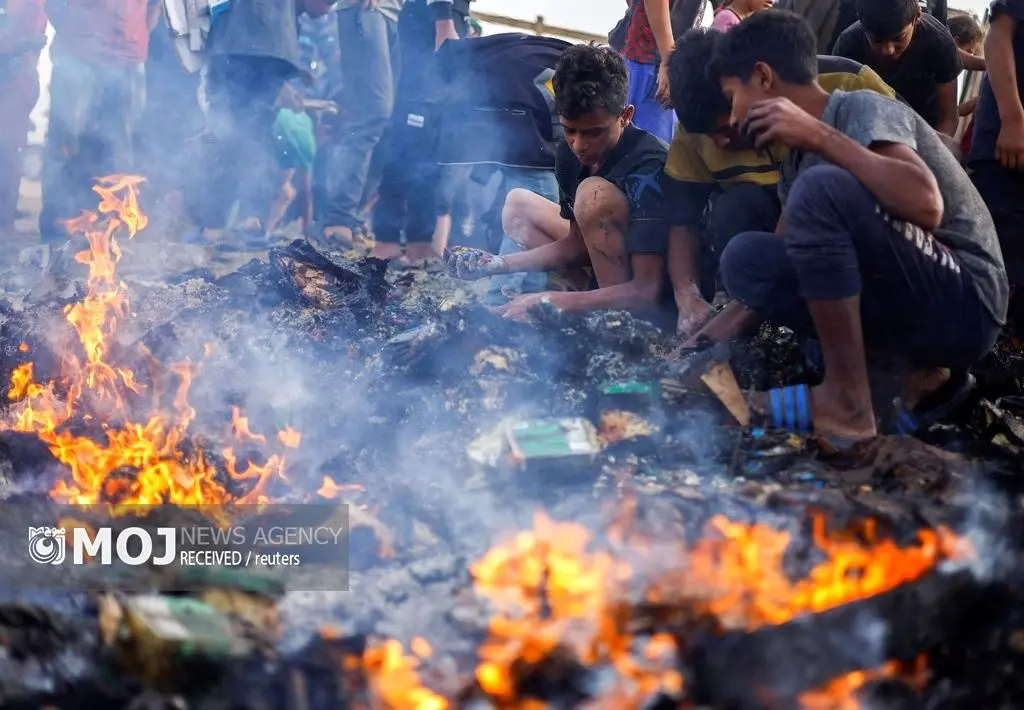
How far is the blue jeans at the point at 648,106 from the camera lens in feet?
16.9

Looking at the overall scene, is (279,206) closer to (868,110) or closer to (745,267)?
(745,267)


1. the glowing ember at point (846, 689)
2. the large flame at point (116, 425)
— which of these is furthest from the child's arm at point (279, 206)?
the glowing ember at point (846, 689)

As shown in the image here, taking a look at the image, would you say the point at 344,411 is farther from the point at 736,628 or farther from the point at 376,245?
the point at 376,245

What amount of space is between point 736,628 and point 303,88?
→ 6.98 meters

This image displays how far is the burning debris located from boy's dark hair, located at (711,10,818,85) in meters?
1.10

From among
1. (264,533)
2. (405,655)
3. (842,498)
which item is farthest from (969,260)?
(264,533)

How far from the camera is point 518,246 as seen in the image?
540cm

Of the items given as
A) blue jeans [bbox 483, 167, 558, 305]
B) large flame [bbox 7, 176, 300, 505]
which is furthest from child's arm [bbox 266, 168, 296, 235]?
large flame [bbox 7, 176, 300, 505]

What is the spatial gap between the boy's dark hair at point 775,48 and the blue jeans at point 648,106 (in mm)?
1929

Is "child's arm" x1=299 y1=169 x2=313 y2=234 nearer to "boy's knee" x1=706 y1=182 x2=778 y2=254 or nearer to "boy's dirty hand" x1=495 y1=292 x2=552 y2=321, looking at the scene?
"boy's dirty hand" x1=495 y1=292 x2=552 y2=321

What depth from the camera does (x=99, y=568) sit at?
2.40 meters

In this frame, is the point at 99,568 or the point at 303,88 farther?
the point at 303,88

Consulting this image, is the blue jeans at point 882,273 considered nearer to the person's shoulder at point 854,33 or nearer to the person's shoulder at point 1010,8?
the person's shoulder at point 1010,8

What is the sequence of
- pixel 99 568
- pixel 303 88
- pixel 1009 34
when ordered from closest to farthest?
pixel 99 568
pixel 1009 34
pixel 303 88
